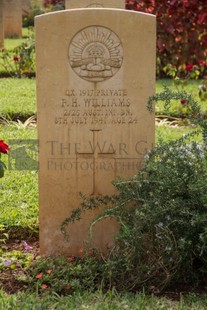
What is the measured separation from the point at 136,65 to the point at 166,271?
1253 millimetres

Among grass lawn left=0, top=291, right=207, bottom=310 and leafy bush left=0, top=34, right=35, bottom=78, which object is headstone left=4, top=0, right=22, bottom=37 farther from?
grass lawn left=0, top=291, right=207, bottom=310

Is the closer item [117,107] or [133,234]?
[133,234]

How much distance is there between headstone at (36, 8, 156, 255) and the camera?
421cm

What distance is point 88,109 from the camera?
432cm

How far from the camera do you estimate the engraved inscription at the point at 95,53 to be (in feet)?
13.9

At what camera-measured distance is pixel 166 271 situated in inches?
152

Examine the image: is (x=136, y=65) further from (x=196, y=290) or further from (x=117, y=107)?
(x=196, y=290)

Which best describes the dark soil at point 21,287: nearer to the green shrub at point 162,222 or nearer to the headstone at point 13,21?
the green shrub at point 162,222

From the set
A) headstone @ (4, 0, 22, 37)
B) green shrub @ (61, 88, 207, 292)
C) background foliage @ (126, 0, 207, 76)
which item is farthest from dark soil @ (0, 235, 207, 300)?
headstone @ (4, 0, 22, 37)

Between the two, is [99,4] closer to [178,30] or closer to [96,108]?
[96,108]

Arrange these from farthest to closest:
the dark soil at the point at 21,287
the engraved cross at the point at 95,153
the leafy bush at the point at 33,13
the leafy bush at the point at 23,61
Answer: the leafy bush at the point at 33,13 < the leafy bush at the point at 23,61 < the engraved cross at the point at 95,153 < the dark soil at the point at 21,287

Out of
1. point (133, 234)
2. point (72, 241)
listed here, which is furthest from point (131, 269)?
point (72, 241)

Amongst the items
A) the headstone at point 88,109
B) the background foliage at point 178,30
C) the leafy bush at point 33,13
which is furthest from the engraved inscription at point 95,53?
the leafy bush at point 33,13

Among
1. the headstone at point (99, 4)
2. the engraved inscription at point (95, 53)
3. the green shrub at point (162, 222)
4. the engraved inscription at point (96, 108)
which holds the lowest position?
the green shrub at point (162, 222)
